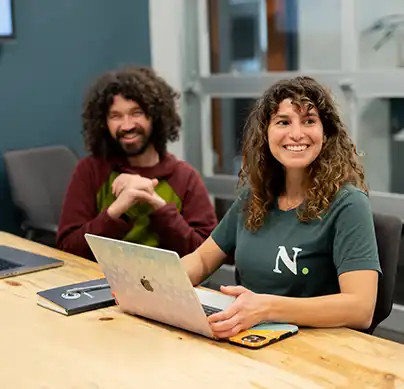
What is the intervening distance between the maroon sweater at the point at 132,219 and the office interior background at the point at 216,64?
40.1 inches

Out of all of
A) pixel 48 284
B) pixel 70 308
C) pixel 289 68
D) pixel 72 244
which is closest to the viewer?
pixel 70 308

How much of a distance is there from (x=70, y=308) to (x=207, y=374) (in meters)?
0.51

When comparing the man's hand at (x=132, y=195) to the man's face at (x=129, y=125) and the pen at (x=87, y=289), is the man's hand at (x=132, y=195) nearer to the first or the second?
the man's face at (x=129, y=125)

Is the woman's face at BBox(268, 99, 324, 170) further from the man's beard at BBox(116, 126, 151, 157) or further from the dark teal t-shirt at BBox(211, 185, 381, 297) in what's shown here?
the man's beard at BBox(116, 126, 151, 157)

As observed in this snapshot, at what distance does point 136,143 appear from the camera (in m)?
2.55

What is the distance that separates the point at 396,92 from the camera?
3.26m

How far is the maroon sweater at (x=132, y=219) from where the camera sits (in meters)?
2.42

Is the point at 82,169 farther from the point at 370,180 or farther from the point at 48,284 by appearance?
the point at 370,180

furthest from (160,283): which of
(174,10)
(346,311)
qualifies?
(174,10)

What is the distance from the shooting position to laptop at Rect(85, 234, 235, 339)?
1482 mm

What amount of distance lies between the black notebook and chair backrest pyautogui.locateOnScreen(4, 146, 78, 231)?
1.42 meters

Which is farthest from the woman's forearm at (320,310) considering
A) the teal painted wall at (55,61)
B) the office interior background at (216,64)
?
the teal painted wall at (55,61)

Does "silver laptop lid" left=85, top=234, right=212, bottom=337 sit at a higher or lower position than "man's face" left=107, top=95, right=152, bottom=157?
lower

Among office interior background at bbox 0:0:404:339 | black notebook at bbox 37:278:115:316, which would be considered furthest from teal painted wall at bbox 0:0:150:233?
black notebook at bbox 37:278:115:316
